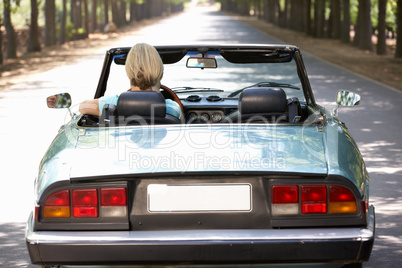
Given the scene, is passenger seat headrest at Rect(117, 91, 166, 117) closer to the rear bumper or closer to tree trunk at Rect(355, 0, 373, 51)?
the rear bumper

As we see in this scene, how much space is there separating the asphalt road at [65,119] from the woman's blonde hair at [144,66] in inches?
35.4

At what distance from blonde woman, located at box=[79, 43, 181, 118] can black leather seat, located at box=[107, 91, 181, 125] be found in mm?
252

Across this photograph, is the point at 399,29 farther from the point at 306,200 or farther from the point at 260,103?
the point at 306,200

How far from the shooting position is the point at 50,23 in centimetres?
3931

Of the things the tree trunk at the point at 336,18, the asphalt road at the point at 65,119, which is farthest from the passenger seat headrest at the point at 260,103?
the tree trunk at the point at 336,18

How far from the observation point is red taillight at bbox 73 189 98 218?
11.7 ft

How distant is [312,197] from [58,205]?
1232 mm

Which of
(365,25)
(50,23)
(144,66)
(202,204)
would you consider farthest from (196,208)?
(50,23)

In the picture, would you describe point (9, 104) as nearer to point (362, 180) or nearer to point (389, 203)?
point (389, 203)

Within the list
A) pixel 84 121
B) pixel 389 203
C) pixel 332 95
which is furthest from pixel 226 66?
pixel 84 121

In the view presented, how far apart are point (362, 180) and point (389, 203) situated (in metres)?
3.00

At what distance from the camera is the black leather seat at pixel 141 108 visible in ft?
13.9

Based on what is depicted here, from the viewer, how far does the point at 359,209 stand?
3611 mm

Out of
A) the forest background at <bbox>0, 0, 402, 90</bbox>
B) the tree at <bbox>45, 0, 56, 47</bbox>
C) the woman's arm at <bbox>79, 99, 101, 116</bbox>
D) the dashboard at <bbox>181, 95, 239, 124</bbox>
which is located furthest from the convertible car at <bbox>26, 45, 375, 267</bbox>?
the tree at <bbox>45, 0, 56, 47</bbox>
